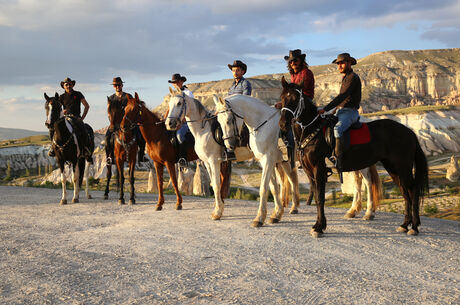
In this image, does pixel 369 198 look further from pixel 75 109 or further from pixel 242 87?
pixel 75 109

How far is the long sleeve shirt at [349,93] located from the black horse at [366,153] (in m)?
0.53

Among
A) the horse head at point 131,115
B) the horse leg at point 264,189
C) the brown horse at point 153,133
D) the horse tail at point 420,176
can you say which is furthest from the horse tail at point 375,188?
the horse head at point 131,115

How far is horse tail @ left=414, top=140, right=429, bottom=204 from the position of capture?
Result: 848cm

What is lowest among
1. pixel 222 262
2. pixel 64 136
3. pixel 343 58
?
pixel 222 262

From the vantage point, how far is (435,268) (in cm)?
611

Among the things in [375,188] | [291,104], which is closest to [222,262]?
[291,104]

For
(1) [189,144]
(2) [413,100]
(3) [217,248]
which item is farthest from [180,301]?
(2) [413,100]

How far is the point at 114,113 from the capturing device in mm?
12219

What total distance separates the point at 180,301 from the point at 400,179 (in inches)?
227

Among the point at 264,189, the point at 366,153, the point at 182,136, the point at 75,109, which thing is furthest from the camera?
the point at 75,109

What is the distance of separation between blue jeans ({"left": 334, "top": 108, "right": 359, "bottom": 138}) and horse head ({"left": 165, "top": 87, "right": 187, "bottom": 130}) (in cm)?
361

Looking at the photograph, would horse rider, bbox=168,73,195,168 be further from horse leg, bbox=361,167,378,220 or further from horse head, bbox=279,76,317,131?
horse leg, bbox=361,167,378,220

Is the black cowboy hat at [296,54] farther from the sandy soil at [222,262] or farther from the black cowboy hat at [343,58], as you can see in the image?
the sandy soil at [222,262]

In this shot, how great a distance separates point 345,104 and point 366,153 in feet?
3.65
